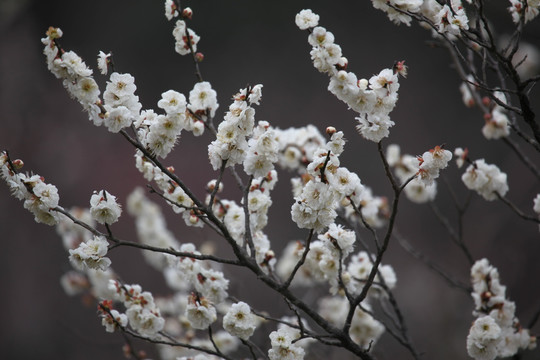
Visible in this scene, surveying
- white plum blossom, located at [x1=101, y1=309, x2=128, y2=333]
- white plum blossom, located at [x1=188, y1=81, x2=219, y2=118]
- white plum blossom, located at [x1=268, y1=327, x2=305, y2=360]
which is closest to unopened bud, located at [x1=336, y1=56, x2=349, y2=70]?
white plum blossom, located at [x1=188, y1=81, x2=219, y2=118]

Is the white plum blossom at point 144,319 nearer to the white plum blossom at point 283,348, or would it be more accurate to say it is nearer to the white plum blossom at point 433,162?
the white plum blossom at point 283,348

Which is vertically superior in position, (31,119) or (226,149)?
(31,119)

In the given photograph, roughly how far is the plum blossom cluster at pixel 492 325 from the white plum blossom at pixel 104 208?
121 centimetres

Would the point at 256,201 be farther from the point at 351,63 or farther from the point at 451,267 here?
the point at 351,63

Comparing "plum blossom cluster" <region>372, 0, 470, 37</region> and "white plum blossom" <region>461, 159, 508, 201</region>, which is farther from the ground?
"plum blossom cluster" <region>372, 0, 470, 37</region>

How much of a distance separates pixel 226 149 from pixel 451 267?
4.56 metres

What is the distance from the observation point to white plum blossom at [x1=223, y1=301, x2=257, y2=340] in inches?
67.9

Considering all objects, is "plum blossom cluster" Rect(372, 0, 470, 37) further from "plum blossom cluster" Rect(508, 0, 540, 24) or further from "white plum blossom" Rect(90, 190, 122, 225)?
"white plum blossom" Rect(90, 190, 122, 225)

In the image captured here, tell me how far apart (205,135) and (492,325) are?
617cm

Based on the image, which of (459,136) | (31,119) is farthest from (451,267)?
(31,119)

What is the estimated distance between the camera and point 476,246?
5008 millimetres

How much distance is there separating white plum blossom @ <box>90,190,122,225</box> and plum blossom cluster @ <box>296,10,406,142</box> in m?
0.71

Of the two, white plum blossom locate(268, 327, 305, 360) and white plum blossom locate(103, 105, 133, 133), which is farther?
white plum blossom locate(268, 327, 305, 360)

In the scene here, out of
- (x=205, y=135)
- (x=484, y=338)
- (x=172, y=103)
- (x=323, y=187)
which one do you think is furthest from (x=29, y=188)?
(x=205, y=135)
